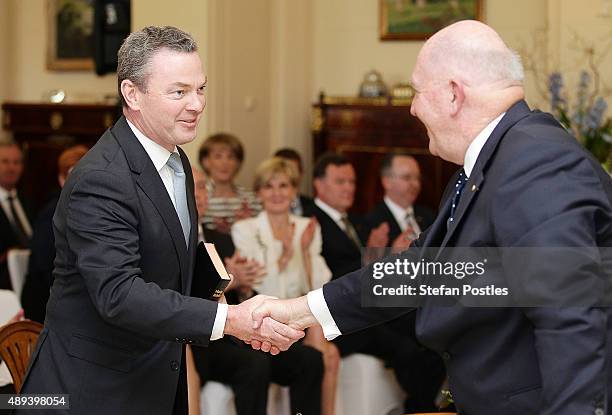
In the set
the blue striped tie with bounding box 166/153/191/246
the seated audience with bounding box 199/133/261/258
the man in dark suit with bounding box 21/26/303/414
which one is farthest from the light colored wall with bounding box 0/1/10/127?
the man in dark suit with bounding box 21/26/303/414

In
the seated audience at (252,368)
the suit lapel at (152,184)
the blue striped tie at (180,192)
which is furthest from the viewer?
the seated audience at (252,368)

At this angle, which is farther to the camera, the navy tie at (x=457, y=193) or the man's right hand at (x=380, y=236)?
the man's right hand at (x=380, y=236)

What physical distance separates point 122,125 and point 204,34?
476 cm

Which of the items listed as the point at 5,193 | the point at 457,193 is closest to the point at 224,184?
the point at 5,193

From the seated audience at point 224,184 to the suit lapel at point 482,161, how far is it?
3.50 meters

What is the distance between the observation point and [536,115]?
2.19 metres

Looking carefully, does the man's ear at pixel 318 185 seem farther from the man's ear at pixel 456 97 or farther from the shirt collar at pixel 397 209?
the man's ear at pixel 456 97

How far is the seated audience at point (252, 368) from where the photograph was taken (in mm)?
4355

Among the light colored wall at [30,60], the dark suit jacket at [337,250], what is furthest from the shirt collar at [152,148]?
the light colored wall at [30,60]

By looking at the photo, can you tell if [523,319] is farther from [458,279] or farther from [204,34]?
[204,34]

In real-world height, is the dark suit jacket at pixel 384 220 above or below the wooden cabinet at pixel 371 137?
below

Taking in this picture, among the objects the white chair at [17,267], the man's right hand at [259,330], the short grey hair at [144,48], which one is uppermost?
the short grey hair at [144,48]

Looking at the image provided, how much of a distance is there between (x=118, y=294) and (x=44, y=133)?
713cm

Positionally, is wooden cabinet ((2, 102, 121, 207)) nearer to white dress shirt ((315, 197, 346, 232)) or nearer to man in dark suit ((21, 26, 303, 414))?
white dress shirt ((315, 197, 346, 232))
